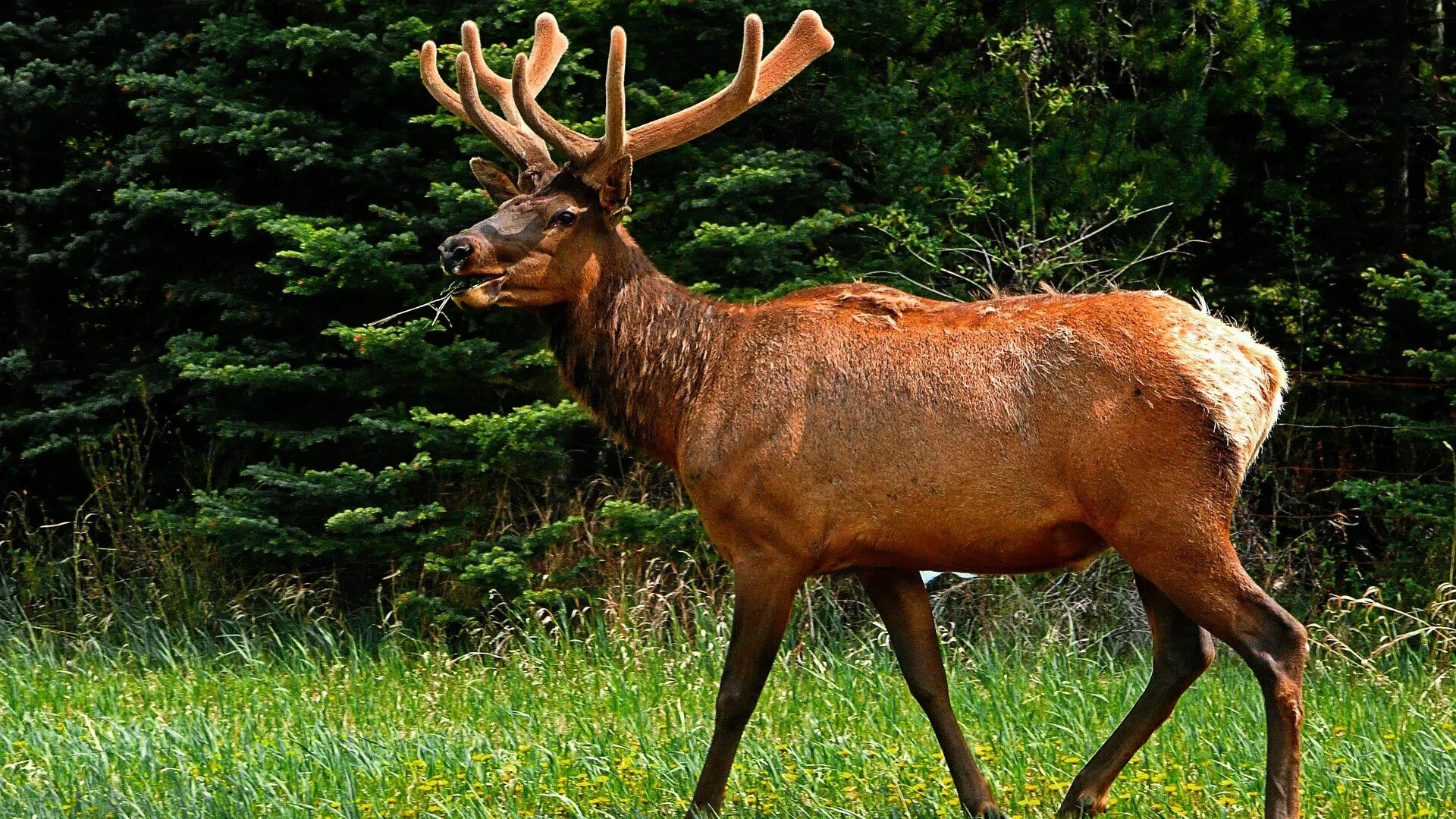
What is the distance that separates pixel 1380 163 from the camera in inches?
406

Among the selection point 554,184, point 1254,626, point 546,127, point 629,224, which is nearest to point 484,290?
point 554,184

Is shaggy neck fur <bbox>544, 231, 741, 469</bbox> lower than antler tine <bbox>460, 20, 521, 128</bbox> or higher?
lower

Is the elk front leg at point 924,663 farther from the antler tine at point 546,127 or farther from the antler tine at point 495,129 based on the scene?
the antler tine at point 495,129

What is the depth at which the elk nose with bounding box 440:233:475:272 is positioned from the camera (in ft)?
17.7

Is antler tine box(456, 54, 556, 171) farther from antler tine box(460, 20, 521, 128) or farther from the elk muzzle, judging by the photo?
the elk muzzle

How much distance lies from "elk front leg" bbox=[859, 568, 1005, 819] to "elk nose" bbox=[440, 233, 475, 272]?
1.80 m

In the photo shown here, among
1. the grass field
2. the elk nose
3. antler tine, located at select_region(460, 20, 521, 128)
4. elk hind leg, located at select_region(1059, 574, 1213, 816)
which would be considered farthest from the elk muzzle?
elk hind leg, located at select_region(1059, 574, 1213, 816)

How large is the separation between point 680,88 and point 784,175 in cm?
129

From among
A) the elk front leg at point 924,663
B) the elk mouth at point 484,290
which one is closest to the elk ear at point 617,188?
the elk mouth at point 484,290

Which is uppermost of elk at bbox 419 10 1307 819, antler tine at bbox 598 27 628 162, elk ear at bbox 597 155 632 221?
antler tine at bbox 598 27 628 162

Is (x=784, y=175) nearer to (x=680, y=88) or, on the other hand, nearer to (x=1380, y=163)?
(x=680, y=88)

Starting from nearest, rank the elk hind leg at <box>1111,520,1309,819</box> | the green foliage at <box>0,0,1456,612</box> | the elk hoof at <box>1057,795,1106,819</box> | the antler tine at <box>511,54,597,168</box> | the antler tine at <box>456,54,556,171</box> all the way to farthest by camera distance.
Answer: the elk hind leg at <box>1111,520,1309,819</box>, the elk hoof at <box>1057,795,1106,819</box>, the antler tine at <box>511,54,597,168</box>, the antler tine at <box>456,54,556,171</box>, the green foliage at <box>0,0,1456,612</box>

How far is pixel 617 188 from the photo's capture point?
5.73 metres

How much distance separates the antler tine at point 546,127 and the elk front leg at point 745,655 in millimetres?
1694
